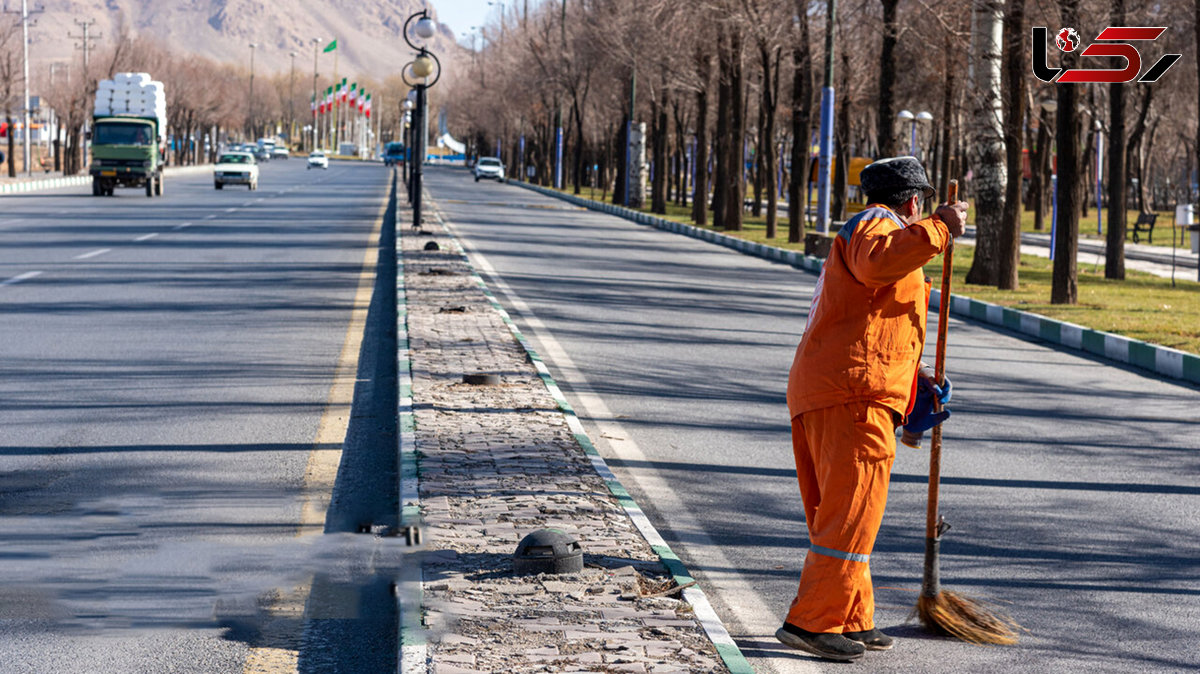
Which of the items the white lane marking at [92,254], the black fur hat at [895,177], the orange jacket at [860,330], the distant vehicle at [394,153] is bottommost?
the white lane marking at [92,254]

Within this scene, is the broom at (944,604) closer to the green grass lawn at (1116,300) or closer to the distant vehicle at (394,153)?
the green grass lawn at (1116,300)

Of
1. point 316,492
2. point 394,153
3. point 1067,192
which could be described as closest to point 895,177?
point 316,492

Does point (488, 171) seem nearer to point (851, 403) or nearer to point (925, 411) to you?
point (925, 411)

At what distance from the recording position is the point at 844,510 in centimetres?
476

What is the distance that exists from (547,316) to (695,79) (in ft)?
83.3

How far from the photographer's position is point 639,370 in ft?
38.4

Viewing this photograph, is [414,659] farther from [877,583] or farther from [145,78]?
[145,78]

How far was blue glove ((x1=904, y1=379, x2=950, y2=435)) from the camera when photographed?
16.5 ft

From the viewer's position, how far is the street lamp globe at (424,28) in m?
28.1

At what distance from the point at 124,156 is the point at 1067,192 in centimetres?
3426

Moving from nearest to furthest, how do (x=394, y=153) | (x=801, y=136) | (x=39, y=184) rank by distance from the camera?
(x=801, y=136) < (x=39, y=184) < (x=394, y=153)

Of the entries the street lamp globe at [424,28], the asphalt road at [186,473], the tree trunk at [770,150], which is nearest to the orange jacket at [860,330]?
the asphalt road at [186,473]

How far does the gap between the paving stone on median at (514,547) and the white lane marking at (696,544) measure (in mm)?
253

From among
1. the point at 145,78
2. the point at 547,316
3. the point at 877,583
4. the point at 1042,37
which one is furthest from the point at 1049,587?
the point at 145,78
